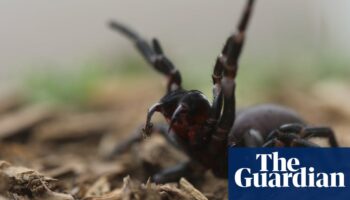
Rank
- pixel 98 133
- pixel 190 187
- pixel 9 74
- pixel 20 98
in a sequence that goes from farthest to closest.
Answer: pixel 9 74, pixel 20 98, pixel 98 133, pixel 190 187

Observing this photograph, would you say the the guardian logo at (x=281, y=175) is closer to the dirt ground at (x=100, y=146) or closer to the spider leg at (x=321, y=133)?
the dirt ground at (x=100, y=146)

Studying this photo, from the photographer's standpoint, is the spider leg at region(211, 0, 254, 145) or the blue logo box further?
the blue logo box

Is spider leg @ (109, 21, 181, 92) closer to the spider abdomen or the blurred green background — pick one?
the spider abdomen

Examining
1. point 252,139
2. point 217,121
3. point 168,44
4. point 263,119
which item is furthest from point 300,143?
point 168,44

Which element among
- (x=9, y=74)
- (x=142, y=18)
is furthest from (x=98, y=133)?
(x=142, y=18)

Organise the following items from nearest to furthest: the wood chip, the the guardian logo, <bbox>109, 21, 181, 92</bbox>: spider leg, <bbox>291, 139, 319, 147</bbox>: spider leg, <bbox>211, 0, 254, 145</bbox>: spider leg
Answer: <bbox>211, 0, 254, 145</bbox>: spider leg, the the guardian logo, the wood chip, <bbox>291, 139, 319, 147</bbox>: spider leg, <bbox>109, 21, 181, 92</bbox>: spider leg

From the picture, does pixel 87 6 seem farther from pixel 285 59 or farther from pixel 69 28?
pixel 285 59

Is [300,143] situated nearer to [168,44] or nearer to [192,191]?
[192,191]

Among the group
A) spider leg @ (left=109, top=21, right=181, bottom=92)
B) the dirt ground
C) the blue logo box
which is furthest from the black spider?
the blue logo box
